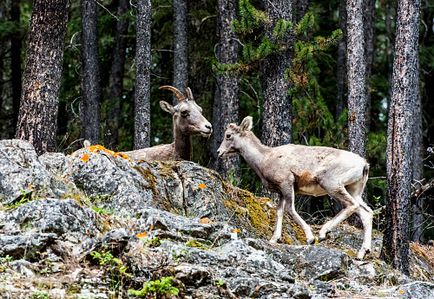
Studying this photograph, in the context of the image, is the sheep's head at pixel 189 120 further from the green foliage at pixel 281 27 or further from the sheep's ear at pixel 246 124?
the green foliage at pixel 281 27

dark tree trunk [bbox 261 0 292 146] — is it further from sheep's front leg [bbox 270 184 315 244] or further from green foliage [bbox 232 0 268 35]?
sheep's front leg [bbox 270 184 315 244]

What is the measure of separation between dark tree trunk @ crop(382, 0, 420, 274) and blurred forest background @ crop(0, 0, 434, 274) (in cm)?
12

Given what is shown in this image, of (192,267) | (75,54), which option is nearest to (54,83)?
(192,267)

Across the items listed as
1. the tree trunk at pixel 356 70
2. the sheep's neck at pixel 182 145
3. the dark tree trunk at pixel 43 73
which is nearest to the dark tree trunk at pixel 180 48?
the tree trunk at pixel 356 70

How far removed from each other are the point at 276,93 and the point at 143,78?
180 inches

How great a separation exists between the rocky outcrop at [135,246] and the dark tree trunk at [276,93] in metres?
4.11

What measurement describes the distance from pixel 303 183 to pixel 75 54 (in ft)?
53.4

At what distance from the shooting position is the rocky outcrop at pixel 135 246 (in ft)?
25.0

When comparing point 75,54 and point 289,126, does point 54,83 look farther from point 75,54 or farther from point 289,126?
point 75,54

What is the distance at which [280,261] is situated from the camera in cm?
952

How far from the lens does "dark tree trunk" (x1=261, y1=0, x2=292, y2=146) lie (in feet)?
51.5

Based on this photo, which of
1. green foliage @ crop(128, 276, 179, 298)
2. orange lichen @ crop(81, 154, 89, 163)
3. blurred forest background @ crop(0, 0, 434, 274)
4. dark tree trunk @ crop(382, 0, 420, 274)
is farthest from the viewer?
blurred forest background @ crop(0, 0, 434, 274)

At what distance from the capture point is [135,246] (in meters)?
8.09

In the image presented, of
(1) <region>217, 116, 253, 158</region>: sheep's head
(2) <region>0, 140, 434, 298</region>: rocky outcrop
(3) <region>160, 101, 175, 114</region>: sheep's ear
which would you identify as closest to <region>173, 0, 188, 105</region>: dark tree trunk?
(3) <region>160, 101, 175, 114</region>: sheep's ear
